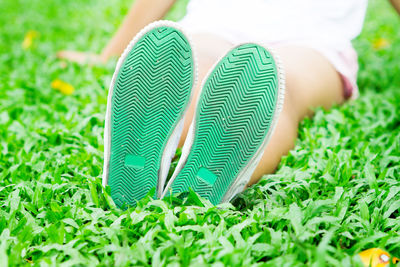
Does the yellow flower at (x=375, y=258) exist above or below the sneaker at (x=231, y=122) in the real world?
below

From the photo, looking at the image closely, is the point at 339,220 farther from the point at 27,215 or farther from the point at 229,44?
the point at 229,44

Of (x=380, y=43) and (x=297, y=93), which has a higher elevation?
(x=380, y=43)

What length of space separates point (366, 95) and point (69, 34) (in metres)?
1.91

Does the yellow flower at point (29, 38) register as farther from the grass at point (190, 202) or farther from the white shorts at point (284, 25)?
the white shorts at point (284, 25)

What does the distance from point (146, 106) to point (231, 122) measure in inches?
8.1

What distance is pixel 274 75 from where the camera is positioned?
114 cm

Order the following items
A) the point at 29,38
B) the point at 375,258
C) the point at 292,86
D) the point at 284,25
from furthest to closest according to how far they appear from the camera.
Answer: the point at 29,38, the point at 284,25, the point at 292,86, the point at 375,258

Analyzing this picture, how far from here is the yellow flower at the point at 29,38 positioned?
2779 millimetres

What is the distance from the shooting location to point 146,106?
1.18 m

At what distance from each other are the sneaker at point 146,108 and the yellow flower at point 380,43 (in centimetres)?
221

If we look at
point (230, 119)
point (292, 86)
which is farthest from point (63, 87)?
point (230, 119)

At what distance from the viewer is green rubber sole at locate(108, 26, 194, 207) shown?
1.17 m

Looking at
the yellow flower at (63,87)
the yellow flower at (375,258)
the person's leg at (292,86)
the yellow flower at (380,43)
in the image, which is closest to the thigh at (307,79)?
the person's leg at (292,86)

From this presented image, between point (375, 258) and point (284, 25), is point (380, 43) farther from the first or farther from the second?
point (375, 258)
